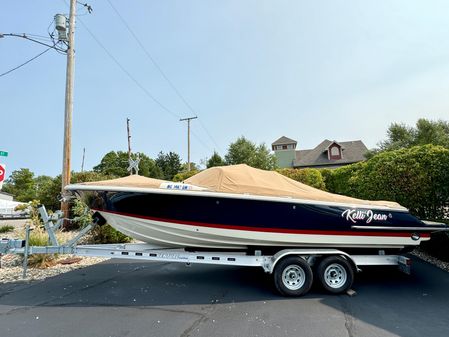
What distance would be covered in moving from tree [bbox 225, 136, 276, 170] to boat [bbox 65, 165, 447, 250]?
83.2ft

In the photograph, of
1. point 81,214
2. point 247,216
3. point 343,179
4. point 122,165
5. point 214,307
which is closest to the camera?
point 214,307

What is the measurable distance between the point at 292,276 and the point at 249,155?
2649cm

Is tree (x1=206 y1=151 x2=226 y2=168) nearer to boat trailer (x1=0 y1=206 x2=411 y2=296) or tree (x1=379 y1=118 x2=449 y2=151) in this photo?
tree (x1=379 y1=118 x2=449 y2=151)

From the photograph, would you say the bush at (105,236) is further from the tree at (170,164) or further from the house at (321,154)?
the tree at (170,164)

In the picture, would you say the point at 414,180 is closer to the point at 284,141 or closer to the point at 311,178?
the point at 311,178

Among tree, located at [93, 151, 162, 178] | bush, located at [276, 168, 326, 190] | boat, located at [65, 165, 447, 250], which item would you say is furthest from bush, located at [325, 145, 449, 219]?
tree, located at [93, 151, 162, 178]

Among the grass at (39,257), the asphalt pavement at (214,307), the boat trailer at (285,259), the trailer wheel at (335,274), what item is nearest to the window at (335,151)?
the asphalt pavement at (214,307)

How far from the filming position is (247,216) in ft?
14.6

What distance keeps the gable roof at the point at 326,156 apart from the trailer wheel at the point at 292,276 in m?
31.0

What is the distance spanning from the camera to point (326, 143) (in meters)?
37.0

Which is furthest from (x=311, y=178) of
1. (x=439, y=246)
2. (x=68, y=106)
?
(x=68, y=106)

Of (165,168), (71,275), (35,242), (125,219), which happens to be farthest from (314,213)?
(165,168)

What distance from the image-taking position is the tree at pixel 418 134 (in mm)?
23641

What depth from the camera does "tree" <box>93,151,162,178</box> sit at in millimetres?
39312
